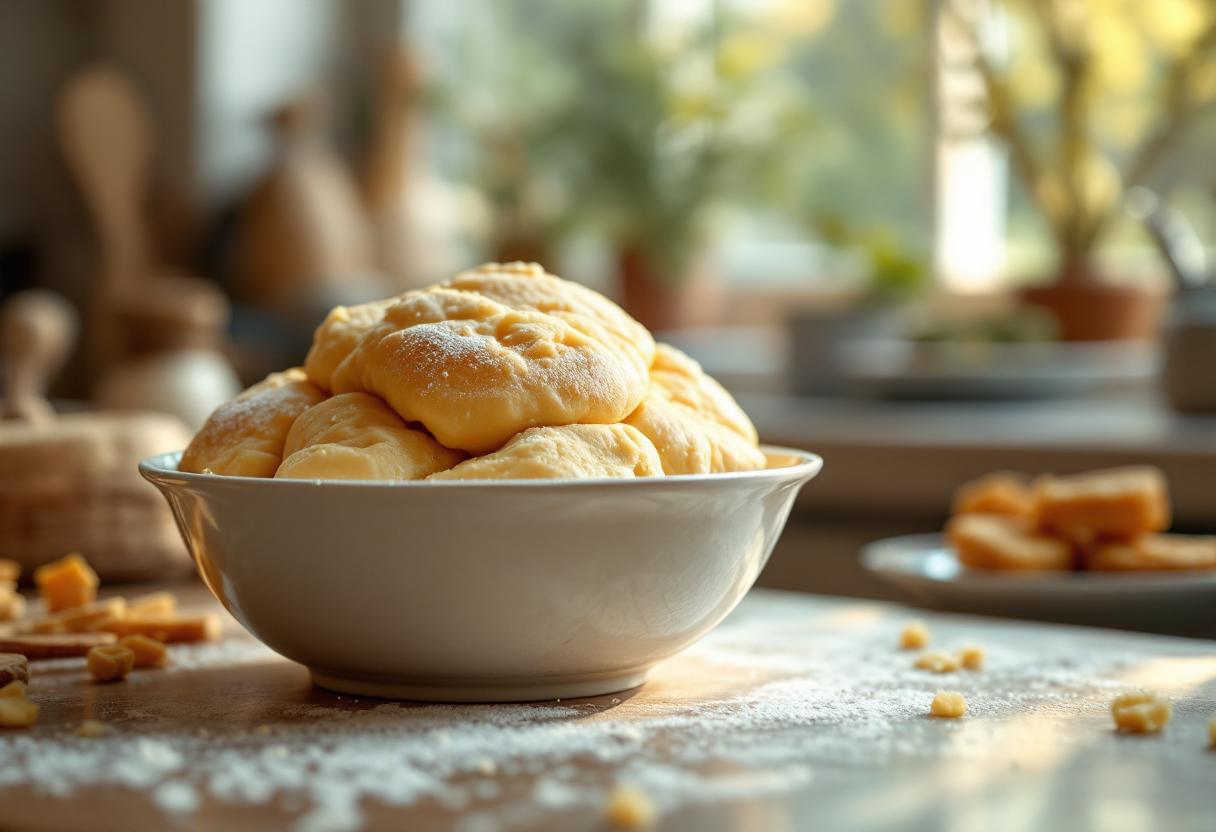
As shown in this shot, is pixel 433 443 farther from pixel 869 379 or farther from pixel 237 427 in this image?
pixel 869 379

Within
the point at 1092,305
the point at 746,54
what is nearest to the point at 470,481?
the point at 1092,305

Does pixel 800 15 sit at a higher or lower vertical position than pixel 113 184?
higher

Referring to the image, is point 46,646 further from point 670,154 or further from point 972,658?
point 670,154

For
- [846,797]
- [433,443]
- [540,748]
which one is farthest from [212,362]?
[846,797]

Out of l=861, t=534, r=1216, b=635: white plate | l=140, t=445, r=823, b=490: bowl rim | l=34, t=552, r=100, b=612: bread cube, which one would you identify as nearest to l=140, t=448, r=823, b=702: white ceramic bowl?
l=140, t=445, r=823, b=490: bowl rim

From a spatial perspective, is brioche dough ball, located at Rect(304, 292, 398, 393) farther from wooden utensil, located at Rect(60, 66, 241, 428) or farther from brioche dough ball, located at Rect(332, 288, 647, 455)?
wooden utensil, located at Rect(60, 66, 241, 428)

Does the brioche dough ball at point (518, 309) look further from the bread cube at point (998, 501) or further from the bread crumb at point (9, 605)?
the bread cube at point (998, 501)
